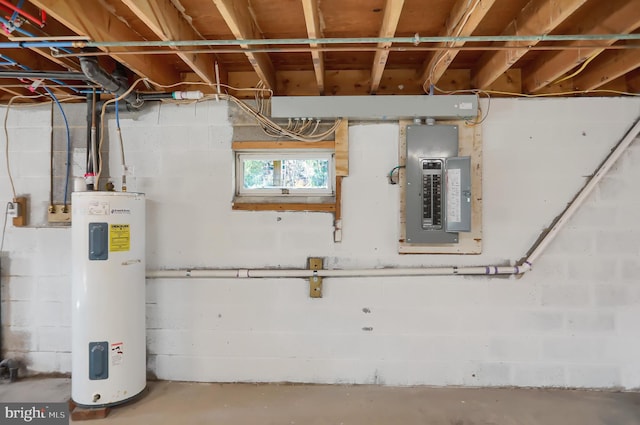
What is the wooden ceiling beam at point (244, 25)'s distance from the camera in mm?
1435

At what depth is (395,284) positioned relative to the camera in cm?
231

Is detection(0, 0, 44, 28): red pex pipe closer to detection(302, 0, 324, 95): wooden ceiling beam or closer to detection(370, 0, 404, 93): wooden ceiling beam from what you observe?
detection(302, 0, 324, 95): wooden ceiling beam

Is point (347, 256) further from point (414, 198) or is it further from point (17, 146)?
point (17, 146)

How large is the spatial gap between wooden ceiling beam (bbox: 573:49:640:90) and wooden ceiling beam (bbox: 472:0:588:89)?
61cm

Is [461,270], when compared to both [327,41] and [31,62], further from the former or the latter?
[31,62]

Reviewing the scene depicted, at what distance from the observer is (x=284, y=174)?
240cm

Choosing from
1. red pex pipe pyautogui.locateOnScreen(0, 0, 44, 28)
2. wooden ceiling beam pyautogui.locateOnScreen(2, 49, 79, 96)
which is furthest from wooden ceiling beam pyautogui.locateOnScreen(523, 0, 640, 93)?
wooden ceiling beam pyautogui.locateOnScreen(2, 49, 79, 96)

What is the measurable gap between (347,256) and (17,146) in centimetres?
232

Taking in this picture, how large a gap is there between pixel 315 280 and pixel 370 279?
36cm

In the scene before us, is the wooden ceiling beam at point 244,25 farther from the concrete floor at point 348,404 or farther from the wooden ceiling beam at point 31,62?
the concrete floor at point 348,404

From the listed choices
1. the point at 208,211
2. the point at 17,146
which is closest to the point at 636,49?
the point at 208,211

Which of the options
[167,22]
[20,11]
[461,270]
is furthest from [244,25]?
[461,270]

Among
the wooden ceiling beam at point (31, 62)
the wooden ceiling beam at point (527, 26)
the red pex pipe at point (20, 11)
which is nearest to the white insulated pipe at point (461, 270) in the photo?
the wooden ceiling beam at point (527, 26)

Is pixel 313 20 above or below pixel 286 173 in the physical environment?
above
